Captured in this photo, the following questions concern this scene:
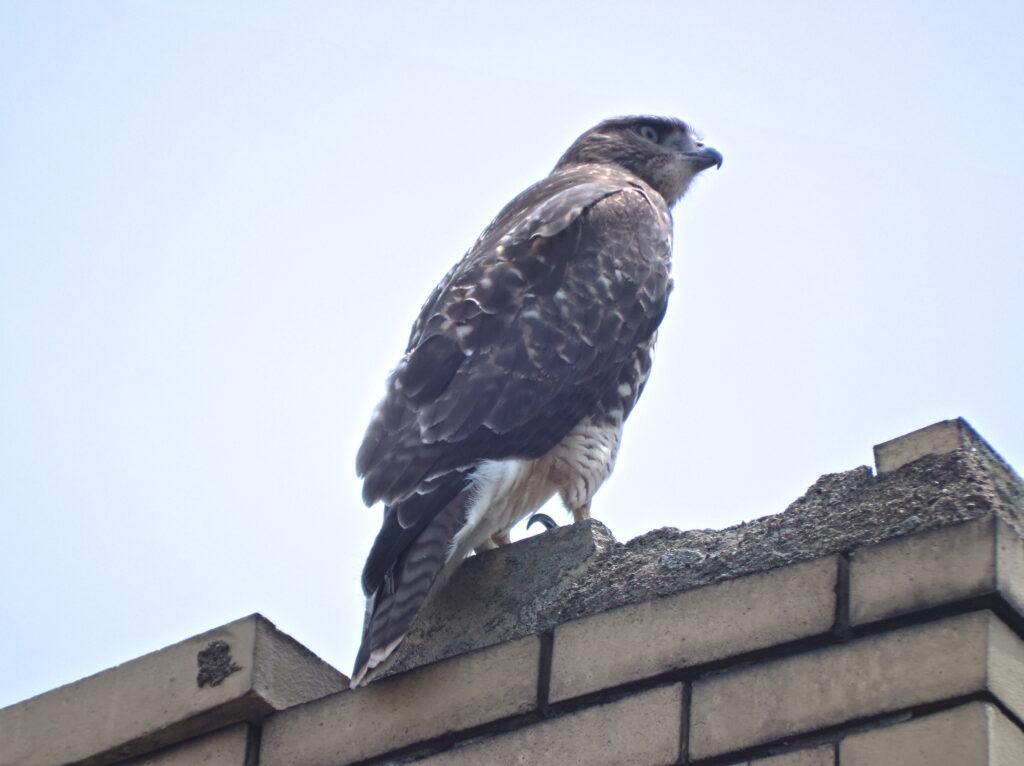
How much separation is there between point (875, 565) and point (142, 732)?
1.67m

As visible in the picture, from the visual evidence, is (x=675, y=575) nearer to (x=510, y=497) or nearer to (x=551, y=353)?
(x=510, y=497)

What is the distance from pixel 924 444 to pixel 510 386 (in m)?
1.56

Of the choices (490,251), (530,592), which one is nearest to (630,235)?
(490,251)

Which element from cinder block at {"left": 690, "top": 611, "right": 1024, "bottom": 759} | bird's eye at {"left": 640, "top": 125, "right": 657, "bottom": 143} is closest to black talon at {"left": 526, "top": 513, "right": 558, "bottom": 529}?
cinder block at {"left": 690, "top": 611, "right": 1024, "bottom": 759}

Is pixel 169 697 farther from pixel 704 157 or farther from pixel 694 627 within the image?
pixel 704 157

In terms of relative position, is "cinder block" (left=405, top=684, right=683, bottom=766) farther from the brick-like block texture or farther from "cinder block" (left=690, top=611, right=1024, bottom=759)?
the brick-like block texture

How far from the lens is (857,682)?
9.30 ft

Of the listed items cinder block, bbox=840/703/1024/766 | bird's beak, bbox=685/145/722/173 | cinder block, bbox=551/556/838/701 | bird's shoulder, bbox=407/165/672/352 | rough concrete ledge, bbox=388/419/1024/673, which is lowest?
cinder block, bbox=840/703/1024/766

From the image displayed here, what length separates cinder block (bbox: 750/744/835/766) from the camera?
277 centimetres

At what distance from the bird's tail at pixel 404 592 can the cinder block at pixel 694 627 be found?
447mm

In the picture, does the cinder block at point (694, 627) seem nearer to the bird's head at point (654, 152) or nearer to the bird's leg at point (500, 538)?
the bird's leg at point (500, 538)

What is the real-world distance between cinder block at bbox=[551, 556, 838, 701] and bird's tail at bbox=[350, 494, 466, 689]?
1.47 feet

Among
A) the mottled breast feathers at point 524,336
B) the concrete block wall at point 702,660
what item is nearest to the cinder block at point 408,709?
the concrete block wall at point 702,660

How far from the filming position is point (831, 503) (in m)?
3.28
